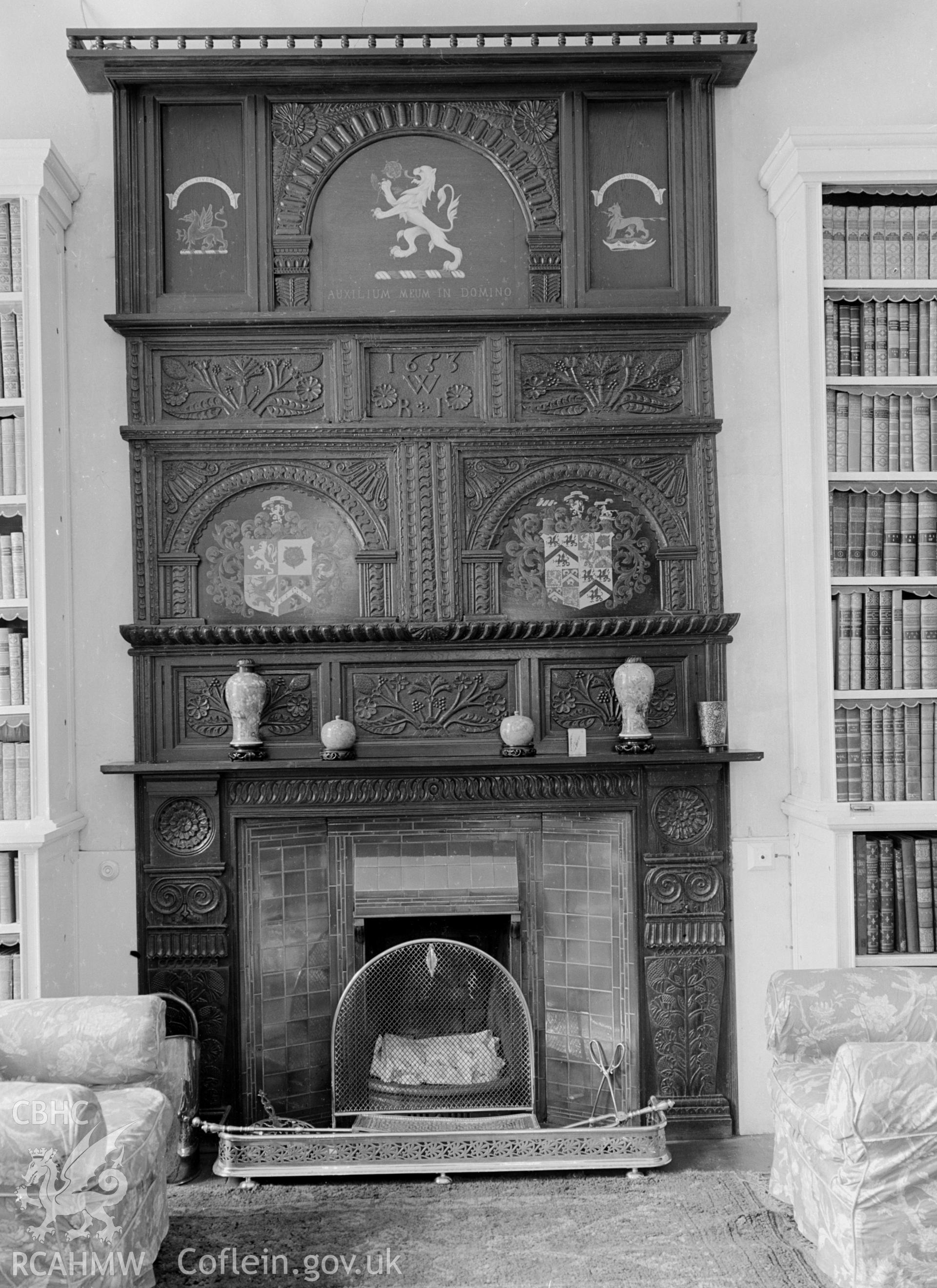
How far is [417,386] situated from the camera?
11.7 ft

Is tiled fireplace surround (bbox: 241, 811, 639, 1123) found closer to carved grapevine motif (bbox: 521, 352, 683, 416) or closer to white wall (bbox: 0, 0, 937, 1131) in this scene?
white wall (bbox: 0, 0, 937, 1131)

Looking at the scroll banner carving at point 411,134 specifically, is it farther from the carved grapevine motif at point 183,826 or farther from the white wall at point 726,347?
the carved grapevine motif at point 183,826

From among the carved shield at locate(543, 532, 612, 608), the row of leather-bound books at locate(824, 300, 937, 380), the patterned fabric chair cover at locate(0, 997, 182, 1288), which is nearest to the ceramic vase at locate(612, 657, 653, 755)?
the carved shield at locate(543, 532, 612, 608)

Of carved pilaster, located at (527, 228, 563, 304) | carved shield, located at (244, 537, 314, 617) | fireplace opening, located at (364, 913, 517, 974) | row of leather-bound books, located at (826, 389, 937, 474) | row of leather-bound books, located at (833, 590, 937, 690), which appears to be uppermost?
carved pilaster, located at (527, 228, 563, 304)

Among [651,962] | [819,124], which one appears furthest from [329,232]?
[651,962]

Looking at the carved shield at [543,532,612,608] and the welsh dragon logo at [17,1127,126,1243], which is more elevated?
the carved shield at [543,532,612,608]

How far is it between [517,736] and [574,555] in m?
0.66

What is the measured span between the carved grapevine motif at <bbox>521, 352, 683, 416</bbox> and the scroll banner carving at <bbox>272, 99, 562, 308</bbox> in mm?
232

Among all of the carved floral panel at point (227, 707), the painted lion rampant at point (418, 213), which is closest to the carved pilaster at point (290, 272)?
the painted lion rampant at point (418, 213)

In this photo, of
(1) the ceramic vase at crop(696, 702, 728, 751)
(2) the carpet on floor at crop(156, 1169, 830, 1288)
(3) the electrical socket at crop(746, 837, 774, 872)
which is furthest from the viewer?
(3) the electrical socket at crop(746, 837, 774, 872)

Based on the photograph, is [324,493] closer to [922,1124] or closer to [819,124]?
[819,124]

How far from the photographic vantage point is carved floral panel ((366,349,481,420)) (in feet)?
11.7

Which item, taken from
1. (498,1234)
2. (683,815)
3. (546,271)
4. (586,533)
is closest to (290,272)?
(546,271)

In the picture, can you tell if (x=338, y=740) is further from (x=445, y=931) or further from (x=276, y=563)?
(x=445, y=931)
